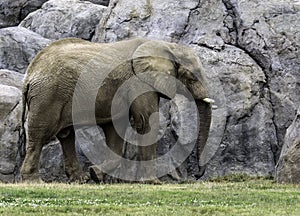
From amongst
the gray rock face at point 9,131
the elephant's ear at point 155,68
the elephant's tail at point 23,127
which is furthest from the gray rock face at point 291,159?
the gray rock face at point 9,131

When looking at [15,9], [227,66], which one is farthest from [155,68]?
[15,9]

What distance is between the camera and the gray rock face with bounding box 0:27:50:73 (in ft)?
90.4

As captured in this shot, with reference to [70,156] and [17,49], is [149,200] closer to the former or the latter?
[70,156]

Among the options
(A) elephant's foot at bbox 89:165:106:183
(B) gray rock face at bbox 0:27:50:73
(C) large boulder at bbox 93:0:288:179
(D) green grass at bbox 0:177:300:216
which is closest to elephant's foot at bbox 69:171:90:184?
(A) elephant's foot at bbox 89:165:106:183

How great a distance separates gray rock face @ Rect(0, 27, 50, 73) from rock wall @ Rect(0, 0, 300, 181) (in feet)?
0.09

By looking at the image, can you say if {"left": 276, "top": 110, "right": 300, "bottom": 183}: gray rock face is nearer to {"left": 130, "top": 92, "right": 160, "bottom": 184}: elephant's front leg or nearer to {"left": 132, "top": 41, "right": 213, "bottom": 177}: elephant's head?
{"left": 132, "top": 41, "right": 213, "bottom": 177}: elephant's head

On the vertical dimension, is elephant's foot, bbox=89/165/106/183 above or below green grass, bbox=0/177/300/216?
below

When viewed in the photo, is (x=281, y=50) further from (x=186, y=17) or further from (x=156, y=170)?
(x=156, y=170)

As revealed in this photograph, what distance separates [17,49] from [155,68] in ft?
19.7

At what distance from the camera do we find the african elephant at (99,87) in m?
22.1

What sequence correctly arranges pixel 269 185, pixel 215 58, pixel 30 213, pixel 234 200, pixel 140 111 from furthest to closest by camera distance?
pixel 215 58 → pixel 140 111 → pixel 269 185 → pixel 234 200 → pixel 30 213

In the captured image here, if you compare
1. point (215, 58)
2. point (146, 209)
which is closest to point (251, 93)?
point (215, 58)

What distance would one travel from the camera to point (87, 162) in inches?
981

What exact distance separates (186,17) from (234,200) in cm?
1069
